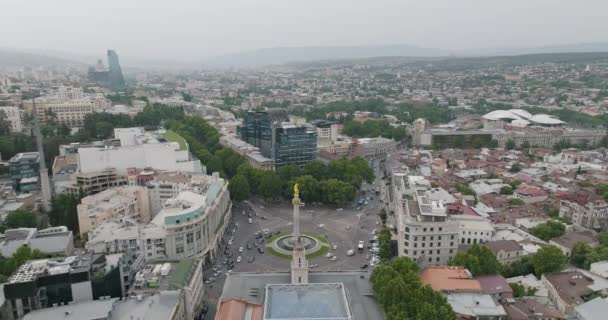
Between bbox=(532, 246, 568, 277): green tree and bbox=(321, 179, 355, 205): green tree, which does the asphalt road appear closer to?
bbox=(321, 179, 355, 205): green tree

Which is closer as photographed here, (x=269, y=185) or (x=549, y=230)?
(x=549, y=230)

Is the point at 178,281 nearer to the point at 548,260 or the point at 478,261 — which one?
the point at 478,261

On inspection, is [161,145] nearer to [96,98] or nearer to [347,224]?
[347,224]

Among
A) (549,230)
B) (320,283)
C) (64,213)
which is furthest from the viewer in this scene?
(64,213)

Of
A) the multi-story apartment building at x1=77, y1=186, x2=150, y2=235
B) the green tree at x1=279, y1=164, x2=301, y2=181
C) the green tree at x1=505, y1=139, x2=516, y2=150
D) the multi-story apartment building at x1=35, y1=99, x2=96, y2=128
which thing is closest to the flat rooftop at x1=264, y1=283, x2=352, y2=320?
the multi-story apartment building at x1=77, y1=186, x2=150, y2=235

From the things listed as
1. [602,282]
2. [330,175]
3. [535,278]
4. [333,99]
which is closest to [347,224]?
[330,175]

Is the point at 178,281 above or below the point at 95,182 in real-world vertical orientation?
below

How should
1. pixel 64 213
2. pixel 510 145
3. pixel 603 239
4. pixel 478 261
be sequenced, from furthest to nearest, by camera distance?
pixel 510 145 < pixel 64 213 < pixel 603 239 < pixel 478 261

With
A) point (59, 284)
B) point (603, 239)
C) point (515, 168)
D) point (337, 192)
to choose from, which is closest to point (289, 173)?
point (337, 192)
